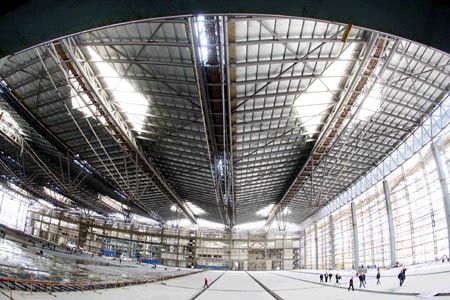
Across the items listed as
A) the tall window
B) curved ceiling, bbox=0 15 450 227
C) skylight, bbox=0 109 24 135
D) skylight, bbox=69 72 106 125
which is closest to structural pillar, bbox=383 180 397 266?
the tall window

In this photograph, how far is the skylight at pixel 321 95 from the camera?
19.5 metres

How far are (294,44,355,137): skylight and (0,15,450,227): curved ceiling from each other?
9 cm

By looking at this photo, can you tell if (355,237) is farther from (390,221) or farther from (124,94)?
(124,94)

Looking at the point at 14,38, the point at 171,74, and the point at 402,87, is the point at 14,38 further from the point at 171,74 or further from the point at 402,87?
the point at 402,87

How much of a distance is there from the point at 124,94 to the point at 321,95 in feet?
42.8

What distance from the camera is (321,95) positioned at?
2258 centimetres

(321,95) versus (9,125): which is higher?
(321,95)

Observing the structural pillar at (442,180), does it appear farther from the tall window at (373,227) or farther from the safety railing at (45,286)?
the safety railing at (45,286)

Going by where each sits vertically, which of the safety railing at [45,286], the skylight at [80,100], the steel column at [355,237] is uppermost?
the skylight at [80,100]

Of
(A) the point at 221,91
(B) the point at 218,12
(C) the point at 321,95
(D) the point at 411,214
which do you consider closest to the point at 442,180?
(D) the point at 411,214

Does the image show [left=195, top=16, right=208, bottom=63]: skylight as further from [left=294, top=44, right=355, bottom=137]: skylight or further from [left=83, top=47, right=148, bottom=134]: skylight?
[left=294, top=44, right=355, bottom=137]: skylight

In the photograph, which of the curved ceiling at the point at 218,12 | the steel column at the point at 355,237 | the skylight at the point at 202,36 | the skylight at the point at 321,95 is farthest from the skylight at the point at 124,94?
the steel column at the point at 355,237

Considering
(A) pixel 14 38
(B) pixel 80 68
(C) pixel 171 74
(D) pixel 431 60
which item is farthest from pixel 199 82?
(D) pixel 431 60

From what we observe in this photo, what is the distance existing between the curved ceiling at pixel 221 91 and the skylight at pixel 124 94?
73mm
